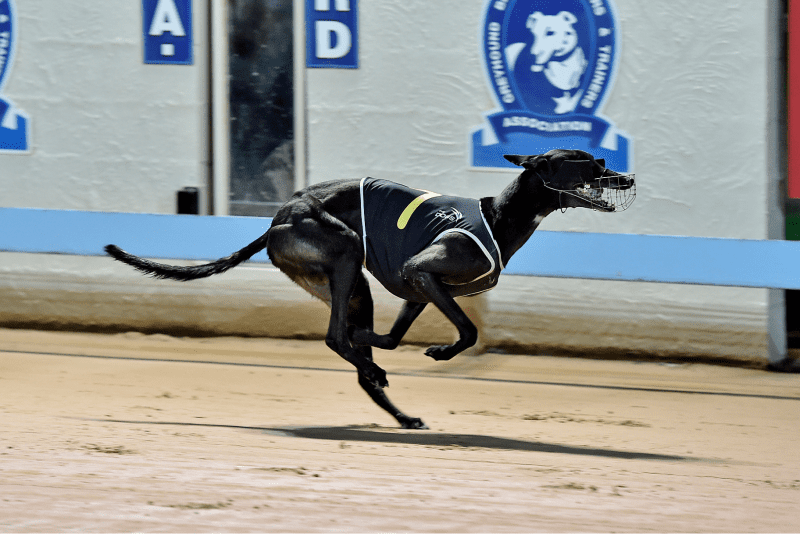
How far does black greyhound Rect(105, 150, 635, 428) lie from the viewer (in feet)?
20.9

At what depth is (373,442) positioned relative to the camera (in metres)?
6.46

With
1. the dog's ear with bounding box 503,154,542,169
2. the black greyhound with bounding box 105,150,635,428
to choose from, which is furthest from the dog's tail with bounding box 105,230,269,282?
the dog's ear with bounding box 503,154,542,169

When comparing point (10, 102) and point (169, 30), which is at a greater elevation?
point (169, 30)

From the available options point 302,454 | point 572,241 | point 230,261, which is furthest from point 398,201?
point 572,241

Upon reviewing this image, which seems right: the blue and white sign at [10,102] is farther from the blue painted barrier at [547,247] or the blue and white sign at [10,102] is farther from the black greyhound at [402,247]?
the black greyhound at [402,247]

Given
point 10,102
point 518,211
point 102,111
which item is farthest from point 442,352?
point 10,102

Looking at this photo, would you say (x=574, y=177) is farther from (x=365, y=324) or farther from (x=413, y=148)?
(x=413, y=148)

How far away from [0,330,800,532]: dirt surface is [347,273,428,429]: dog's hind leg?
0.49ft

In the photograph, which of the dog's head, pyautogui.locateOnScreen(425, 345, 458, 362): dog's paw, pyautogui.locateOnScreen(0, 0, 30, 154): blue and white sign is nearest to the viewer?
pyautogui.locateOnScreen(425, 345, 458, 362): dog's paw

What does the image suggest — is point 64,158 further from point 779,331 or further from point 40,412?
point 779,331

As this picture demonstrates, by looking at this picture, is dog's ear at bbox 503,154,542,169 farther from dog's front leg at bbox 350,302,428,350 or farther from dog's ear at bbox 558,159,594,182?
dog's front leg at bbox 350,302,428,350

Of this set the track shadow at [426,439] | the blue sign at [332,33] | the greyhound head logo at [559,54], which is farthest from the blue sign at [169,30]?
the track shadow at [426,439]

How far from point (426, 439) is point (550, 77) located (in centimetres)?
415

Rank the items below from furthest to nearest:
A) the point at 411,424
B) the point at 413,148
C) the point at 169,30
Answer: the point at 169,30 < the point at 413,148 < the point at 411,424
